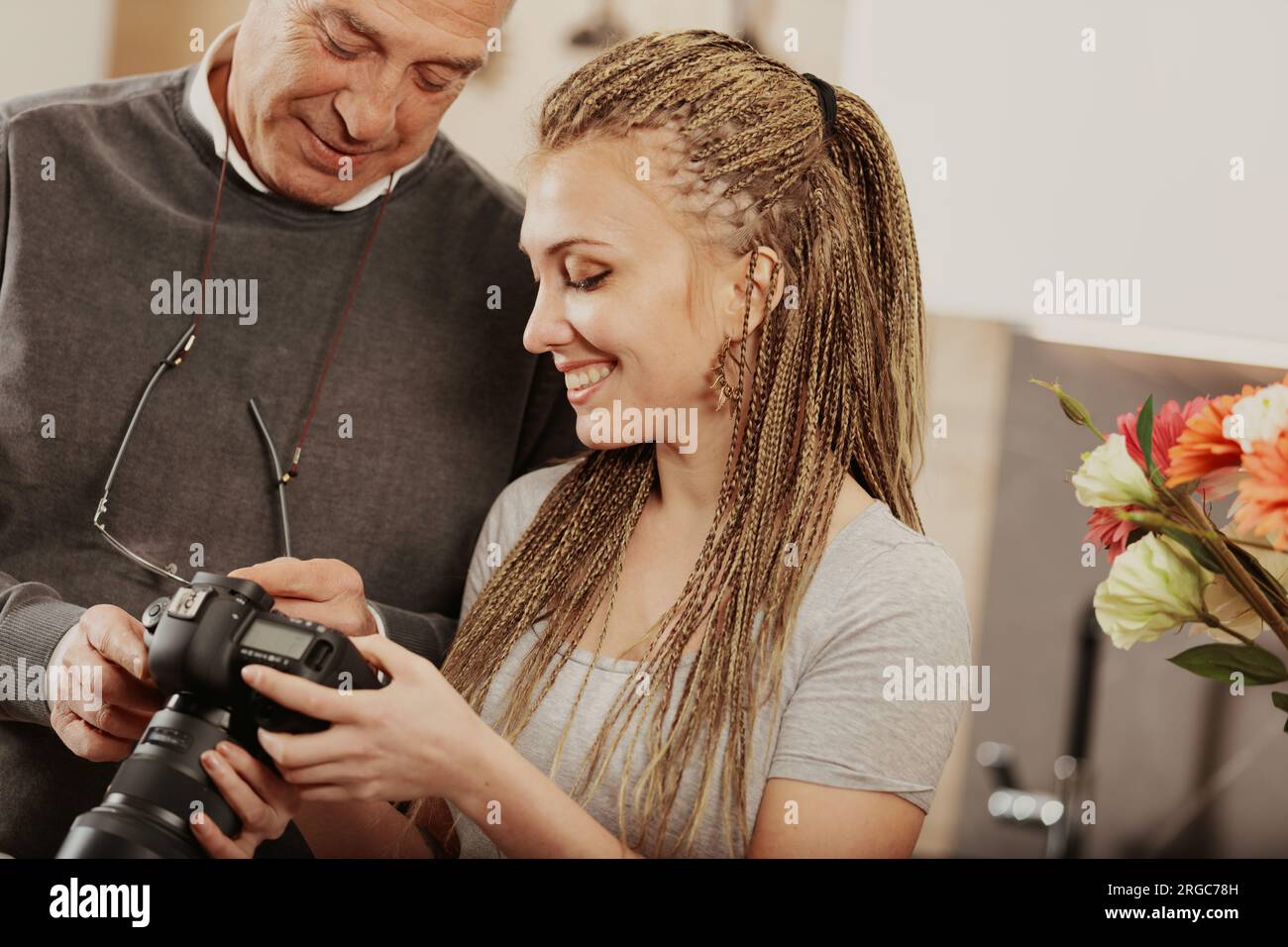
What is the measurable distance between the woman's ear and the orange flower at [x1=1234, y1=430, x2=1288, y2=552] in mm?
398

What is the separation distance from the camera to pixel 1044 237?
1.36m

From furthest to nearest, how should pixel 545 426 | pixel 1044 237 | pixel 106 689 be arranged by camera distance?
pixel 1044 237 → pixel 545 426 → pixel 106 689

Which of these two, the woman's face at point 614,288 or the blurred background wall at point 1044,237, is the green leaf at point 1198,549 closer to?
the woman's face at point 614,288

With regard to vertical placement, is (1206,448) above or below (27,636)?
above

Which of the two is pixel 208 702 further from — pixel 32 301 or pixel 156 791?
pixel 32 301

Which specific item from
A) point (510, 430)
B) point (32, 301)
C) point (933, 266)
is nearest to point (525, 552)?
point (510, 430)

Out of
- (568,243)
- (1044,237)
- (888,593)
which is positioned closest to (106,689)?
(568,243)

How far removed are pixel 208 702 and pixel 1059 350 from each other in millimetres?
1265

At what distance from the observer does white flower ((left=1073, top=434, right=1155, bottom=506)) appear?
73cm

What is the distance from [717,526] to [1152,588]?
0.36m

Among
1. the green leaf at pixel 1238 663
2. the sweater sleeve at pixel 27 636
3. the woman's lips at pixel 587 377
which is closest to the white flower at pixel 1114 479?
the green leaf at pixel 1238 663

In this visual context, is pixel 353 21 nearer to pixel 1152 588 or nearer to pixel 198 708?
pixel 198 708

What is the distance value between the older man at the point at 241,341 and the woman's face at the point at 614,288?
209mm

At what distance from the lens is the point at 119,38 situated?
Answer: 3.89 feet
